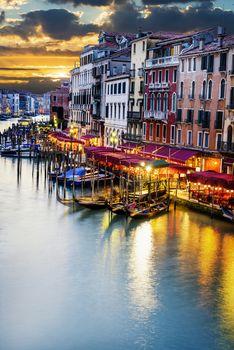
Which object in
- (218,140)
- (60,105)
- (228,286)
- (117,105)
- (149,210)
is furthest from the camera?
(60,105)

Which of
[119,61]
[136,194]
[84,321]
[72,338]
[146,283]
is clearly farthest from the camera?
[119,61]

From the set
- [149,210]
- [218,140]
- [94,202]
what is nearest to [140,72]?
[218,140]

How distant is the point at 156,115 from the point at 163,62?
3.22 m

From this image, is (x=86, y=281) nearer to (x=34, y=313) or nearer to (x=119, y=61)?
(x=34, y=313)

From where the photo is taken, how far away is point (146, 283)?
15.8 meters

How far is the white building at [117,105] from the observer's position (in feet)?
131

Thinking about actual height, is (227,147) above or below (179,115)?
below

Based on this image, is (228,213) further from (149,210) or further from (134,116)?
(134,116)

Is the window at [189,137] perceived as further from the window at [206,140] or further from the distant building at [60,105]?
the distant building at [60,105]

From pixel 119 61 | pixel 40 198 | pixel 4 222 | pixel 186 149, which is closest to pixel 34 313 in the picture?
pixel 4 222

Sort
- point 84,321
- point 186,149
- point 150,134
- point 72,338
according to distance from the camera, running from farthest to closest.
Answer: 1. point 150,134
2. point 186,149
3. point 84,321
4. point 72,338

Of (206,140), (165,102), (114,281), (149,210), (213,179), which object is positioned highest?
(165,102)

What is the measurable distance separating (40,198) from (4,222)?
18.4 ft

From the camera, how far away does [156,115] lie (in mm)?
34094
